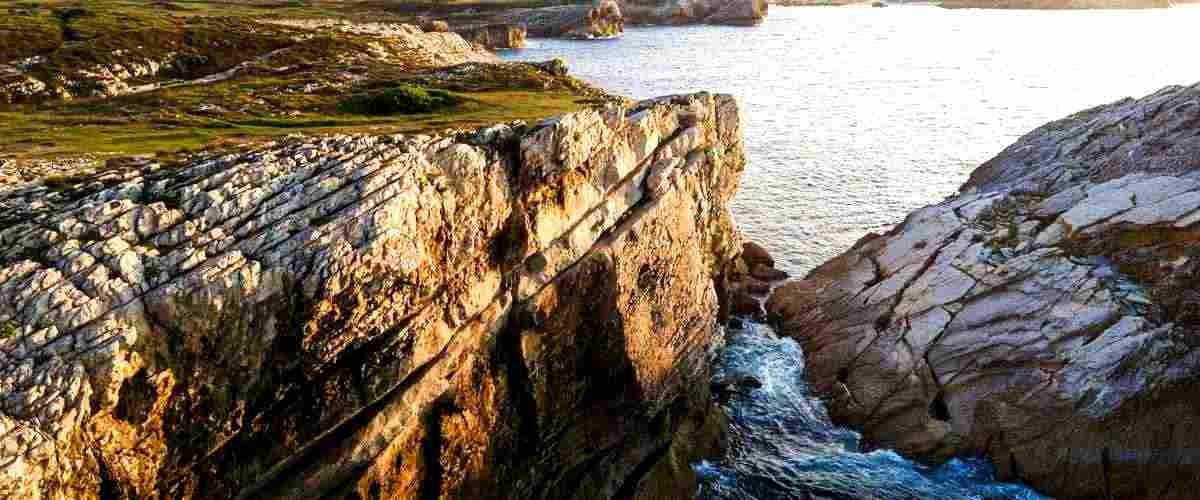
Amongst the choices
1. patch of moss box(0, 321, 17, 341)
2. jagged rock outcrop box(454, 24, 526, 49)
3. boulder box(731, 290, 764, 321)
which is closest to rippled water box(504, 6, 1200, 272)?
jagged rock outcrop box(454, 24, 526, 49)

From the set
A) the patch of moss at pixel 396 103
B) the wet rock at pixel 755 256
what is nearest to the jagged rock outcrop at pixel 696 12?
the wet rock at pixel 755 256

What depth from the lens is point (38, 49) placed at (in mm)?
52031

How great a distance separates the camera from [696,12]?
181000 mm

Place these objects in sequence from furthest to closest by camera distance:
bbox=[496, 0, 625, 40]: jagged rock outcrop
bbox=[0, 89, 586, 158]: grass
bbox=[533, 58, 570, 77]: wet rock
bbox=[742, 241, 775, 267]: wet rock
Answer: bbox=[496, 0, 625, 40]: jagged rock outcrop, bbox=[533, 58, 570, 77]: wet rock, bbox=[742, 241, 775, 267]: wet rock, bbox=[0, 89, 586, 158]: grass

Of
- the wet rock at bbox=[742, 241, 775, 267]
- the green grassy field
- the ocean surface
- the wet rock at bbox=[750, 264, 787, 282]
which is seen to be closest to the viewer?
the ocean surface

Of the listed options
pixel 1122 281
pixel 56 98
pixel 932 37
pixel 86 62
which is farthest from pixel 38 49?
pixel 932 37

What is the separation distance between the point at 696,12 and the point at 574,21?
34136 mm

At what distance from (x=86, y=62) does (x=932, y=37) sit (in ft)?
429

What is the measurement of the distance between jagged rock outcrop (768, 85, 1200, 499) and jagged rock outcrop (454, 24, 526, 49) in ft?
327

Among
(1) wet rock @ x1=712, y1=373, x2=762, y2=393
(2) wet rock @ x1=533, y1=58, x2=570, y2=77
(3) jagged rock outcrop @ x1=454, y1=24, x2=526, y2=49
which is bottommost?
(1) wet rock @ x1=712, y1=373, x2=762, y2=393

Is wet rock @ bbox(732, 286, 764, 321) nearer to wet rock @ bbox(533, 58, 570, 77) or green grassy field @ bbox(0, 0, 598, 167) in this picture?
green grassy field @ bbox(0, 0, 598, 167)

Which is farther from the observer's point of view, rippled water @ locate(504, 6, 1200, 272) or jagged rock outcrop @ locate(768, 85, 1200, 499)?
rippled water @ locate(504, 6, 1200, 272)

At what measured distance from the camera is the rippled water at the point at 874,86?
58000 mm

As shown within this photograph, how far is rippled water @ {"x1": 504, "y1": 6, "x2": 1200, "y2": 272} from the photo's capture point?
58000 mm
